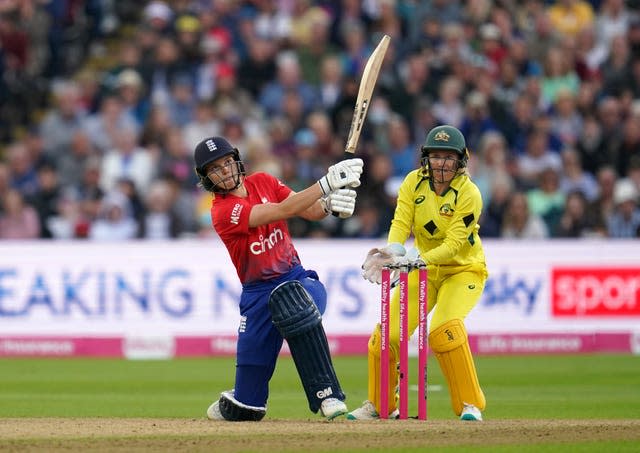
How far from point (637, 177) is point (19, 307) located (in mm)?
8359

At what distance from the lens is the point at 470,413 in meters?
9.50

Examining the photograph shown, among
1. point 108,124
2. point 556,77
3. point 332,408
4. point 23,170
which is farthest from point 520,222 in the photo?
point 332,408

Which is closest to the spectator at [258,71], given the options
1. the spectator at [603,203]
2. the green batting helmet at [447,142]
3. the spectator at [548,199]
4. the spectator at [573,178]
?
the spectator at [548,199]

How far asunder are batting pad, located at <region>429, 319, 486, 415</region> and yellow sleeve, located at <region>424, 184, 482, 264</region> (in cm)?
49

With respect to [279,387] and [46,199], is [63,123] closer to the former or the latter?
[46,199]

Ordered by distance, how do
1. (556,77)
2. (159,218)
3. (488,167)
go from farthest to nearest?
(556,77) < (488,167) < (159,218)

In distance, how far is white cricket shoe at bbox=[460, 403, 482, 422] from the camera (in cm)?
947

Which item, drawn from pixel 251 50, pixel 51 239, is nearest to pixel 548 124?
pixel 251 50

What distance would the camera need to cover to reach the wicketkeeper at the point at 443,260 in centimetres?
951

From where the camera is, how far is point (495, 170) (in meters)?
18.0

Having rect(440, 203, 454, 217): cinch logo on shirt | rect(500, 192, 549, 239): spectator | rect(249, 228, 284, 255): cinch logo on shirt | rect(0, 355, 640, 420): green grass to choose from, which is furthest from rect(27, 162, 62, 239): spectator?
rect(440, 203, 454, 217): cinch logo on shirt

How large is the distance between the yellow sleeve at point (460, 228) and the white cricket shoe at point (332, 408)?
119 cm

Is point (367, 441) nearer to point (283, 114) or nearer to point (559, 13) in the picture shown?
point (283, 114)

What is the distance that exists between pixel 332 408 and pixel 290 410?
201 cm
